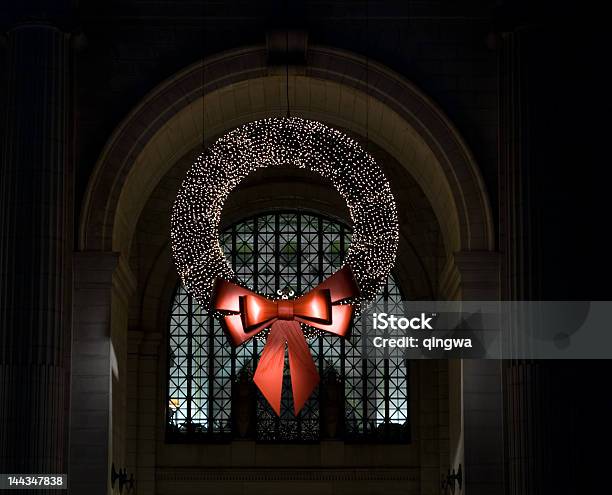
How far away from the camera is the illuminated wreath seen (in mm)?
23078

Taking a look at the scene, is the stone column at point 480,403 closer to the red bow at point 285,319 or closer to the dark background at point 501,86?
the dark background at point 501,86

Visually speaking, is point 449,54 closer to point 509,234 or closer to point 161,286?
point 509,234

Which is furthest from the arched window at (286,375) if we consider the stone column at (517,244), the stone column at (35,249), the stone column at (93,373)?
the stone column at (35,249)

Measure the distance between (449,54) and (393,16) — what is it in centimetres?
125

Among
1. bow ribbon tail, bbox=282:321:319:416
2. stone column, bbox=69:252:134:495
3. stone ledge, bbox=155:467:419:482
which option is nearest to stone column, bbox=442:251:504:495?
bow ribbon tail, bbox=282:321:319:416

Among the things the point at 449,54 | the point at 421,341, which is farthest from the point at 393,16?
the point at 421,341

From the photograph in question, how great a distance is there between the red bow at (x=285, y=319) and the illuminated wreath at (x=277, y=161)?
307mm

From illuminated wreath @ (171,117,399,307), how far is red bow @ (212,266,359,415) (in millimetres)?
307

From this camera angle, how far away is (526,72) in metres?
24.4

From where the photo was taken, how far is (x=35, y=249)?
2397 cm

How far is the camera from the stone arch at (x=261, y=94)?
25219mm

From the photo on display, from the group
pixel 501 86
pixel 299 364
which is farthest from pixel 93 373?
pixel 501 86

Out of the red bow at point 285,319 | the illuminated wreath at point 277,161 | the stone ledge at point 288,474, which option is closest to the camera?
the red bow at point 285,319

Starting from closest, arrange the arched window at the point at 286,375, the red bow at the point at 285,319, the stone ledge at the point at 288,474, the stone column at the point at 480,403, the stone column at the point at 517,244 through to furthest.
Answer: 1. the red bow at the point at 285,319
2. the stone column at the point at 517,244
3. the stone column at the point at 480,403
4. the stone ledge at the point at 288,474
5. the arched window at the point at 286,375
